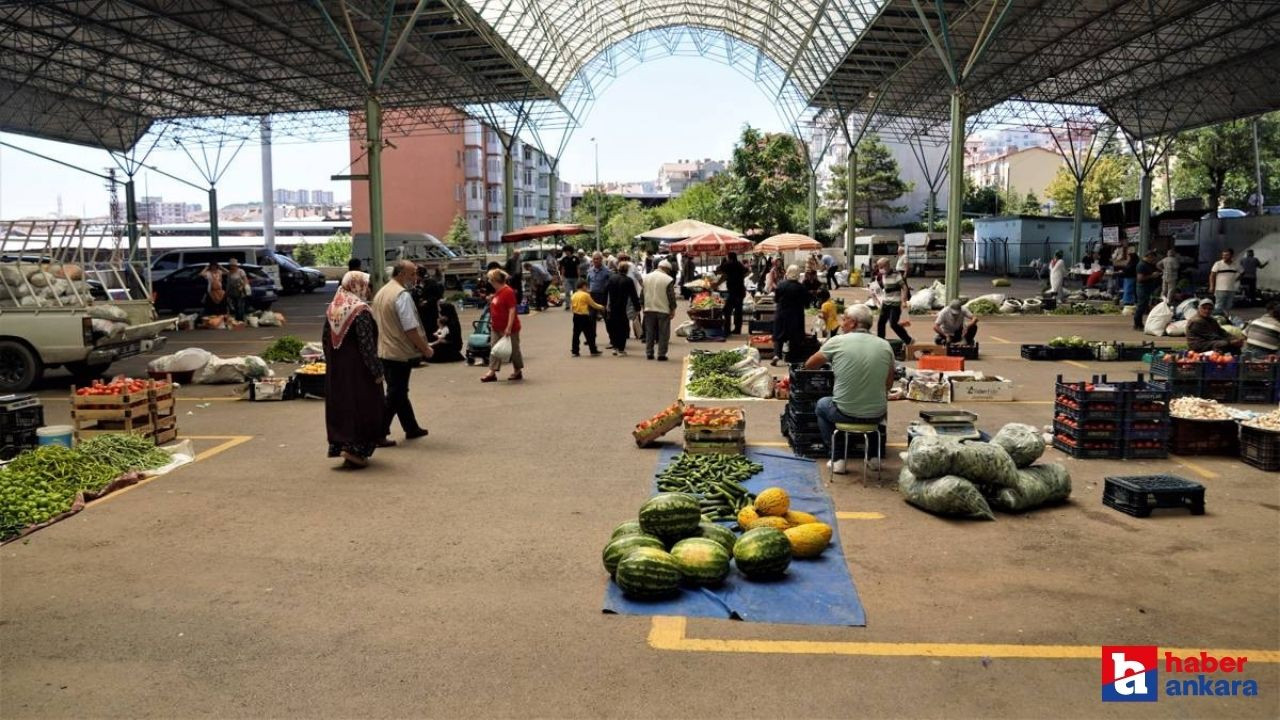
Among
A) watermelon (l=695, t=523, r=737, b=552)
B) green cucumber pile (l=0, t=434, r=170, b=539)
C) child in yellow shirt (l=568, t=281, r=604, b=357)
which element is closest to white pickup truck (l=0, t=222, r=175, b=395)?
green cucumber pile (l=0, t=434, r=170, b=539)

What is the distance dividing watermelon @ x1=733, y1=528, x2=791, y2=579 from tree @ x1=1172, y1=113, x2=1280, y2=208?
159 feet

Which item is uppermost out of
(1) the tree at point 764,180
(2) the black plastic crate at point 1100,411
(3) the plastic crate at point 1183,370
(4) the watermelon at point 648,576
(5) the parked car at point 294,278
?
(1) the tree at point 764,180

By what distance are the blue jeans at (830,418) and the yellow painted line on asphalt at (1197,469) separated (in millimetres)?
2811

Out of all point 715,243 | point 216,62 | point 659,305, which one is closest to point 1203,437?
point 659,305

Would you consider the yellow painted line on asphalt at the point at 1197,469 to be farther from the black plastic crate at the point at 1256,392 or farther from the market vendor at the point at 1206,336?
the market vendor at the point at 1206,336

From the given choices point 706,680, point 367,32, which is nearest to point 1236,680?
point 706,680

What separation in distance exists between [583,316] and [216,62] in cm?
2164

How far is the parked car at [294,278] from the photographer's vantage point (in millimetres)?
37062

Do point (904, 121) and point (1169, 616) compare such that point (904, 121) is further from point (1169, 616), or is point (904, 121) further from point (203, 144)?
point (1169, 616)

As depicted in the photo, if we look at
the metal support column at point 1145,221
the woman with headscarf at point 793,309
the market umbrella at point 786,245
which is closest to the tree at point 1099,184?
the metal support column at point 1145,221

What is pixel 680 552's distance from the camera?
18.6 feet

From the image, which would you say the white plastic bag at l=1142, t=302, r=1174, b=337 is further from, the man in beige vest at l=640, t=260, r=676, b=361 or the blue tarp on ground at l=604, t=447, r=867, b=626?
the blue tarp on ground at l=604, t=447, r=867, b=626

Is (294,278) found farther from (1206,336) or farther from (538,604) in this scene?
(538,604)

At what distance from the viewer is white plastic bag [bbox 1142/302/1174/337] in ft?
62.6
